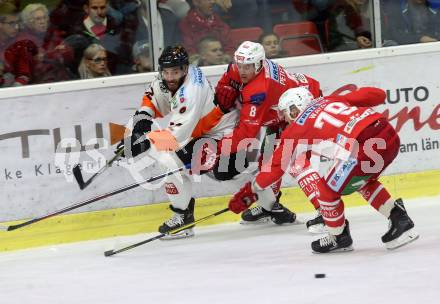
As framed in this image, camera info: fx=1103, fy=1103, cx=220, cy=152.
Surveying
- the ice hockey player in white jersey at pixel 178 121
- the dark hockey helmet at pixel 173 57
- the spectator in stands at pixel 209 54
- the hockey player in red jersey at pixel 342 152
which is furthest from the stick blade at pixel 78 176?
the hockey player in red jersey at pixel 342 152

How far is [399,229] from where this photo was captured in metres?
5.50

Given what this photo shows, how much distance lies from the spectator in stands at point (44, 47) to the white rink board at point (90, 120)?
0.14 metres

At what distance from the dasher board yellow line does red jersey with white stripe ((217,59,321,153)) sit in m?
0.56

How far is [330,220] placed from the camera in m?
5.50

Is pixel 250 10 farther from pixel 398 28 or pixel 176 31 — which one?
pixel 398 28

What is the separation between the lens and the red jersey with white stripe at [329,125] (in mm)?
5402

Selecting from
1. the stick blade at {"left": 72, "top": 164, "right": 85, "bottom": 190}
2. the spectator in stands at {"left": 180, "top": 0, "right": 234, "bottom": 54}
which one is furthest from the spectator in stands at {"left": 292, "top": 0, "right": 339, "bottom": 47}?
the stick blade at {"left": 72, "top": 164, "right": 85, "bottom": 190}

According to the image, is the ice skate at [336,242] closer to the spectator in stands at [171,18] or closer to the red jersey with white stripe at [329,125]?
the red jersey with white stripe at [329,125]

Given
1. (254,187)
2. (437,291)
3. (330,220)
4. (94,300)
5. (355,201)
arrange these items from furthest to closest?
(355,201)
(254,187)
(330,220)
(94,300)
(437,291)

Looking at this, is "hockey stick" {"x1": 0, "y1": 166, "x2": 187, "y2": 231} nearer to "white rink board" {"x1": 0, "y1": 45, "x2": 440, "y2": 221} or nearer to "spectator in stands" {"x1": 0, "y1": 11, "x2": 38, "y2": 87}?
"white rink board" {"x1": 0, "y1": 45, "x2": 440, "y2": 221}

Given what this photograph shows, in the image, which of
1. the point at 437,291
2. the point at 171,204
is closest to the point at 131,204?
the point at 171,204

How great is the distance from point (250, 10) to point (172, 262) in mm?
1901

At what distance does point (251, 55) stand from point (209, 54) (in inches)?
26.4

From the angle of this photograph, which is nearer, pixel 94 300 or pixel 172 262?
pixel 94 300
